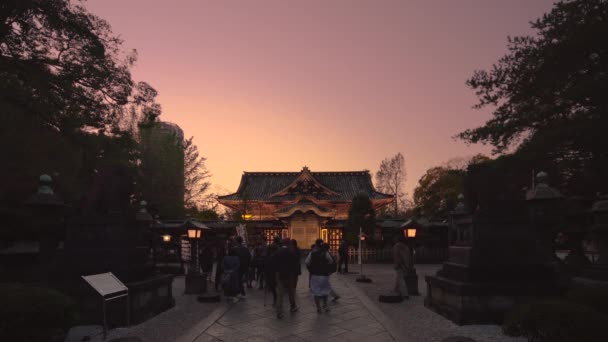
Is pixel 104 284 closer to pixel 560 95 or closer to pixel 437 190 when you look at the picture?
pixel 560 95

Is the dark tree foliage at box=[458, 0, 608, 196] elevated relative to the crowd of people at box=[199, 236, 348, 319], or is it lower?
elevated

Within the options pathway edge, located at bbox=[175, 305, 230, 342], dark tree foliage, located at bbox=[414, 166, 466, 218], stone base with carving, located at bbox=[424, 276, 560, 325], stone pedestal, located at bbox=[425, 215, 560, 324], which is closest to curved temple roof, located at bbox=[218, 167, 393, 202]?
dark tree foliage, located at bbox=[414, 166, 466, 218]

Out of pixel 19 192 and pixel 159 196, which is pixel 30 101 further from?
pixel 159 196

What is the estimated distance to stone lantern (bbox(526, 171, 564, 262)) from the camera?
37.5ft

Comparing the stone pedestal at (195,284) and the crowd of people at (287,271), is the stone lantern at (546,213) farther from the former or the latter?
the stone pedestal at (195,284)

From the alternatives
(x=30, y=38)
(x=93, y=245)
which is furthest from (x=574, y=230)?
(x=30, y=38)

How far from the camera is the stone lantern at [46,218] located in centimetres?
943

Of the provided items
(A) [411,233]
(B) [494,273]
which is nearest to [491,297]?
(B) [494,273]

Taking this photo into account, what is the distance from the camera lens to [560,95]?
13.6 m

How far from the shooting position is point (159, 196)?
95.0ft

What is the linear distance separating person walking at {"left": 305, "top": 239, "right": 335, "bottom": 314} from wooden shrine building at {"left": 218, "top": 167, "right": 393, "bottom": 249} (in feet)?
75.1

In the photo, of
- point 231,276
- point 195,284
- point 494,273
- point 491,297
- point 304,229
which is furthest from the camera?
point 304,229

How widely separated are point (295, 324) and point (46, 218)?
23.4 ft

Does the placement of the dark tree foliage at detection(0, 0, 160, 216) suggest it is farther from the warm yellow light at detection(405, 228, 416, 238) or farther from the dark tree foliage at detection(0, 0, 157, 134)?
the warm yellow light at detection(405, 228, 416, 238)
